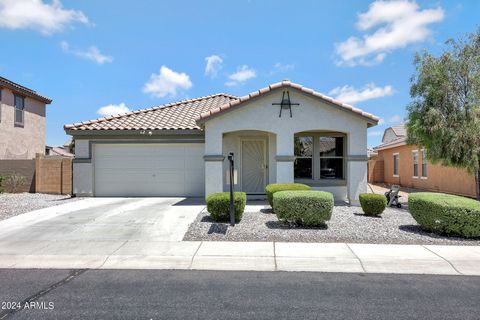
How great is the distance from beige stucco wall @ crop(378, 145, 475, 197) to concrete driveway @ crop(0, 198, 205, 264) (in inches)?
506

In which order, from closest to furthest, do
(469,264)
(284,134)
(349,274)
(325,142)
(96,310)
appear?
(96,310), (349,274), (469,264), (284,134), (325,142)

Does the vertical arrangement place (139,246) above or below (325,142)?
below

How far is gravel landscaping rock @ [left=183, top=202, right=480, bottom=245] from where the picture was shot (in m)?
6.95

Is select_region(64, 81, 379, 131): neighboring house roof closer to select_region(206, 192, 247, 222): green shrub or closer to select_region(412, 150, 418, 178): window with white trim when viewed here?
select_region(206, 192, 247, 222): green shrub

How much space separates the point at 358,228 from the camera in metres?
7.85

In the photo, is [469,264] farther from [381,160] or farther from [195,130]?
[381,160]

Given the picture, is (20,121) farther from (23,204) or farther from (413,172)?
(413,172)

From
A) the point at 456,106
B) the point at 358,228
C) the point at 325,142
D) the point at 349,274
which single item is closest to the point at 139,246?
the point at 349,274

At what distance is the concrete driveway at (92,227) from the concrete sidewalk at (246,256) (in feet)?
0.15

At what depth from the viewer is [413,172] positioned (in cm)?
2075

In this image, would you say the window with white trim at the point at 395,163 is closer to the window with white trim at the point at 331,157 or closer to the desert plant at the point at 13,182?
the window with white trim at the point at 331,157

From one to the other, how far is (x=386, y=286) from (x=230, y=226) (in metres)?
4.10

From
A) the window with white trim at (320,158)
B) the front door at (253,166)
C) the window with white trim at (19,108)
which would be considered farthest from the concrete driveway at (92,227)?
the window with white trim at (19,108)

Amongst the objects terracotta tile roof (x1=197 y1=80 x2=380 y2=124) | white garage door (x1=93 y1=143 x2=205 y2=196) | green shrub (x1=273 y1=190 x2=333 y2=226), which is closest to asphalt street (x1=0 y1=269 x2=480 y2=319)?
green shrub (x1=273 y1=190 x2=333 y2=226)
